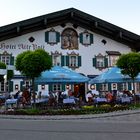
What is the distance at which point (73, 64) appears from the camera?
118 ft

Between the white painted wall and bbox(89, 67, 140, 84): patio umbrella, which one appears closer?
bbox(89, 67, 140, 84): patio umbrella

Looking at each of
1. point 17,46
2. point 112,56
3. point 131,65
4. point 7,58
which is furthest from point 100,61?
point 131,65

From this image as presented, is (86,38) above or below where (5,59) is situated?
above

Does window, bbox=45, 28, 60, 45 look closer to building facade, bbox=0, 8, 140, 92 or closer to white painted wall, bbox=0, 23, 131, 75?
building facade, bbox=0, 8, 140, 92

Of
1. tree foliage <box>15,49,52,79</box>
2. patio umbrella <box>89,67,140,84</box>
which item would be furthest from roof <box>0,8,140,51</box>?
patio umbrella <box>89,67,140,84</box>

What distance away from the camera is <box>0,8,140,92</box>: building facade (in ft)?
112

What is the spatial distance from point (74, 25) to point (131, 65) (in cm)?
1249

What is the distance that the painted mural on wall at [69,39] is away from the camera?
118ft

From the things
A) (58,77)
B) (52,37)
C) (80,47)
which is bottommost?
(58,77)

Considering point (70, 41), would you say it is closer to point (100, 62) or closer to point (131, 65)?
point (100, 62)

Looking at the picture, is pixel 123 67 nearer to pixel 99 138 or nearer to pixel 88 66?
pixel 88 66

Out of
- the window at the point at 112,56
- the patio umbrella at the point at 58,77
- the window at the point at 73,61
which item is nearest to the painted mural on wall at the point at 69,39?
the window at the point at 73,61

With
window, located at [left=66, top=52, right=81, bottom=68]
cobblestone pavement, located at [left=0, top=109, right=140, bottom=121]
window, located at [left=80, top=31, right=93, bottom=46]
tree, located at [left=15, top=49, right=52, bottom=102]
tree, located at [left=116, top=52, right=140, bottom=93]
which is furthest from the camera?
window, located at [left=80, top=31, right=93, bottom=46]

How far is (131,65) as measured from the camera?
83.1ft
